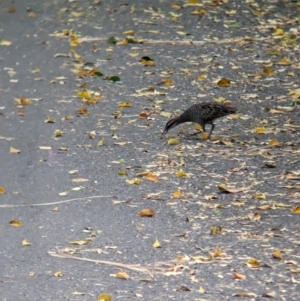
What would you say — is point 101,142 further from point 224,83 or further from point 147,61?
point 147,61

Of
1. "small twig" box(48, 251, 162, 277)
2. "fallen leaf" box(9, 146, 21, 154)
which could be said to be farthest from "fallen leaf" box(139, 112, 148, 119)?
"small twig" box(48, 251, 162, 277)

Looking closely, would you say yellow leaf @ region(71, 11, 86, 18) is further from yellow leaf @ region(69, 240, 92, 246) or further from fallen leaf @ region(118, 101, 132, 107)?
yellow leaf @ region(69, 240, 92, 246)

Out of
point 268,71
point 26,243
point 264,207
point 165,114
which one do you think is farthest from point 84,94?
point 26,243

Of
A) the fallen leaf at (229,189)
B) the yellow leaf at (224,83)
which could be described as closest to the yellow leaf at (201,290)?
the fallen leaf at (229,189)

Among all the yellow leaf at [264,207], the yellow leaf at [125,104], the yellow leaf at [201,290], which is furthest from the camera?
the yellow leaf at [125,104]

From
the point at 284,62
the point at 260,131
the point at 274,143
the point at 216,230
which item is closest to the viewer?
the point at 216,230

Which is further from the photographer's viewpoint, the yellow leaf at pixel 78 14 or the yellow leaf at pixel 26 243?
the yellow leaf at pixel 78 14

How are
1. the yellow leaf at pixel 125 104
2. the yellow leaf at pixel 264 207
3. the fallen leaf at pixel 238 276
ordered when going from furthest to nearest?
the yellow leaf at pixel 125 104 < the yellow leaf at pixel 264 207 < the fallen leaf at pixel 238 276

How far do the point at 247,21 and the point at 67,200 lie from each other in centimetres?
623

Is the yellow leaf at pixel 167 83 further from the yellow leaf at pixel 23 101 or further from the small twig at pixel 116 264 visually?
the small twig at pixel 116 264

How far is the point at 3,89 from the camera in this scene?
10188mm

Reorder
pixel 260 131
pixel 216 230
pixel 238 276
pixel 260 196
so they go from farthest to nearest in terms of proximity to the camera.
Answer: pixel 260 131 < pixel 260 196 < pixel 216 230 < pixel 238 276

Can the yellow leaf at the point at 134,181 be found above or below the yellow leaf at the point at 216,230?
below

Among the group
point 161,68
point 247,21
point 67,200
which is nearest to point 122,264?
point 67,200
